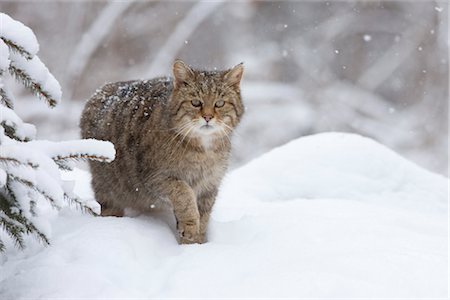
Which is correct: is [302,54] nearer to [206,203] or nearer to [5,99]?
[206,203]

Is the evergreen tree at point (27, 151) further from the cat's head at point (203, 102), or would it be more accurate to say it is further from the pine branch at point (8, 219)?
the cat's head at point (203, 102)

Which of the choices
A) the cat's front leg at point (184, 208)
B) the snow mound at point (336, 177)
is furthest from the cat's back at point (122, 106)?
the snow mound at point (336, 177)

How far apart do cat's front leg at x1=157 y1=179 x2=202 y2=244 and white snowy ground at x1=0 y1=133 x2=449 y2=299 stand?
10 cm

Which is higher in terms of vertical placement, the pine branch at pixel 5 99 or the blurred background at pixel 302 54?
the blurred background at pixel 302 54

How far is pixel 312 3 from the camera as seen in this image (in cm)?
1296

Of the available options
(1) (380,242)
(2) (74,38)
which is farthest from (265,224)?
(2) (74,38)

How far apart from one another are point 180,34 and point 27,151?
9.22 meters

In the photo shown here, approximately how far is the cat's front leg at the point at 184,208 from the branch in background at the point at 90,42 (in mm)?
7445

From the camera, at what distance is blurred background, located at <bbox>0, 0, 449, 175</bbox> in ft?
38.6

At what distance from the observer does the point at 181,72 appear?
4148 mm

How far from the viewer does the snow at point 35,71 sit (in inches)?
114

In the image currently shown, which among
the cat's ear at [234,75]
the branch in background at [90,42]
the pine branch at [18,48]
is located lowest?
the pine branch at [18,48]

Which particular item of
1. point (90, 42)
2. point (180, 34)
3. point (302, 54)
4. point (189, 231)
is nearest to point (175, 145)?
point (189, 231)

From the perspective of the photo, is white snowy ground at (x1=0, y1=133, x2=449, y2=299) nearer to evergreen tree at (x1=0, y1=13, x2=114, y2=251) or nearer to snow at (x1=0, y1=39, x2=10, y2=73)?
evergreen tree at (x1=0, y1=13, x2=114, y2=251)
